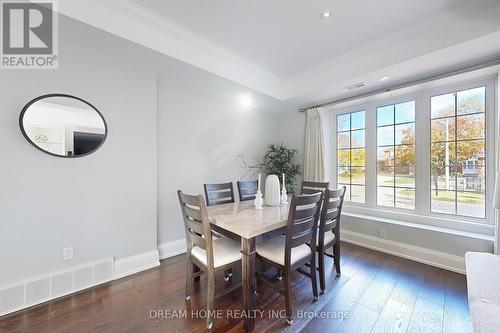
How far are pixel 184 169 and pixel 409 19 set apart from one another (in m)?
3.16

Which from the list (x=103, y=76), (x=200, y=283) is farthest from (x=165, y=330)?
(x=103, y=76)

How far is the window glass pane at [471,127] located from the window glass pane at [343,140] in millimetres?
1372

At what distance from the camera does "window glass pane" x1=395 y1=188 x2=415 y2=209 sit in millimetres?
2895

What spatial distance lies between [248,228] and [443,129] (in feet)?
9.86

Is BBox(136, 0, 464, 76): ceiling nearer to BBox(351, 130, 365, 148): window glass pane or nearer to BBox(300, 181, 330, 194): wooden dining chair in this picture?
BBox(351, 130, 365, 148): window glass pane

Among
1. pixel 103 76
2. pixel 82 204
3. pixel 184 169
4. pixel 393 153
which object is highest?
pixel 103 76

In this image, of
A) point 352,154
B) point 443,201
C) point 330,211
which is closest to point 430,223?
point 443,201

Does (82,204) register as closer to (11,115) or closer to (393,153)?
(11,115)

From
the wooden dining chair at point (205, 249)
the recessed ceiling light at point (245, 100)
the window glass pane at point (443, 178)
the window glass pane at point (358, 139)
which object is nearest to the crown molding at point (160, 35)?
the recessed ceiling light at point (245, 100)

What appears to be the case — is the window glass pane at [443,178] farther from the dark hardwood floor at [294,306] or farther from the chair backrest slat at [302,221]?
the chair backrest slat at [302,221]

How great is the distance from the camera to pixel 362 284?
78.8 inches

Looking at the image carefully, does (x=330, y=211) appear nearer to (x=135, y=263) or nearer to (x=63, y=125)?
(x=135, y=263)

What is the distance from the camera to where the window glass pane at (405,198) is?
2.89m

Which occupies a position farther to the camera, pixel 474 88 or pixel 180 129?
pixel 180 129
